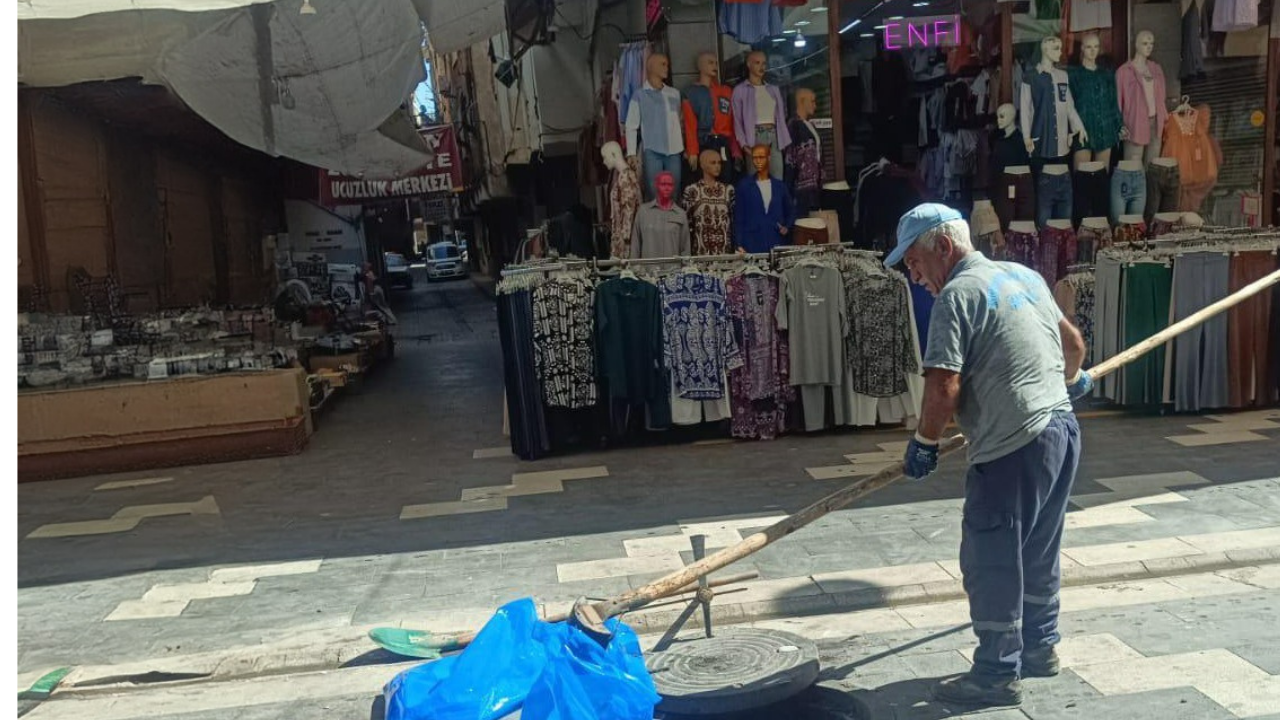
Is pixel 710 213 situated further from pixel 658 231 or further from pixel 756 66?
pixel 756 66

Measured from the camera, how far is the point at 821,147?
9.68m

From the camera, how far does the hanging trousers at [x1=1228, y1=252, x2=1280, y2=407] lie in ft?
28.0

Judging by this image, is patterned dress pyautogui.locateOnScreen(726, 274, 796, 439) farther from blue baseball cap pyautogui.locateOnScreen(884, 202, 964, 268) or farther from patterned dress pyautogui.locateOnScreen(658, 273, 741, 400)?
blue baseball cap pyautogui.locateOnScreen(884, 202, 964, 268)

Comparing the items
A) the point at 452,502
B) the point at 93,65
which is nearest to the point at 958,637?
the point at 452,502

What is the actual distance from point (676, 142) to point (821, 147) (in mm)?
1576

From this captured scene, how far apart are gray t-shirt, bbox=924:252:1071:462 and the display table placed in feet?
22.8

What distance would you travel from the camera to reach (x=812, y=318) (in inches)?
332

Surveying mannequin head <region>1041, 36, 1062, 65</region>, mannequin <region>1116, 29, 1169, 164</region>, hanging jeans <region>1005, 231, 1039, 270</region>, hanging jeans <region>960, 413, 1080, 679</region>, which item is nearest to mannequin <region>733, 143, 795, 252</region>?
hanging jeans <region>1005, 231, 1039, 270</region>

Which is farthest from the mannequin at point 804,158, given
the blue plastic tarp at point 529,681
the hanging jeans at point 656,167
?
the blue plastic tarp at point 529,681

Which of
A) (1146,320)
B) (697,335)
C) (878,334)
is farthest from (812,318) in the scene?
(1146,320)

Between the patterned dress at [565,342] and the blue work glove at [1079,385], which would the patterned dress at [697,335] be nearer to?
the patterned dress at [565,342]

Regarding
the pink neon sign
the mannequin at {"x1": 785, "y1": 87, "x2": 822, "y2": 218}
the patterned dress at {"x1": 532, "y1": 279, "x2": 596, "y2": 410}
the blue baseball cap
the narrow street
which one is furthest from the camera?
the pink neon sign

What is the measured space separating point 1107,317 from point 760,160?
3537 millimetres

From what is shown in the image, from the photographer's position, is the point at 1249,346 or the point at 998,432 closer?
the point at 998,432
